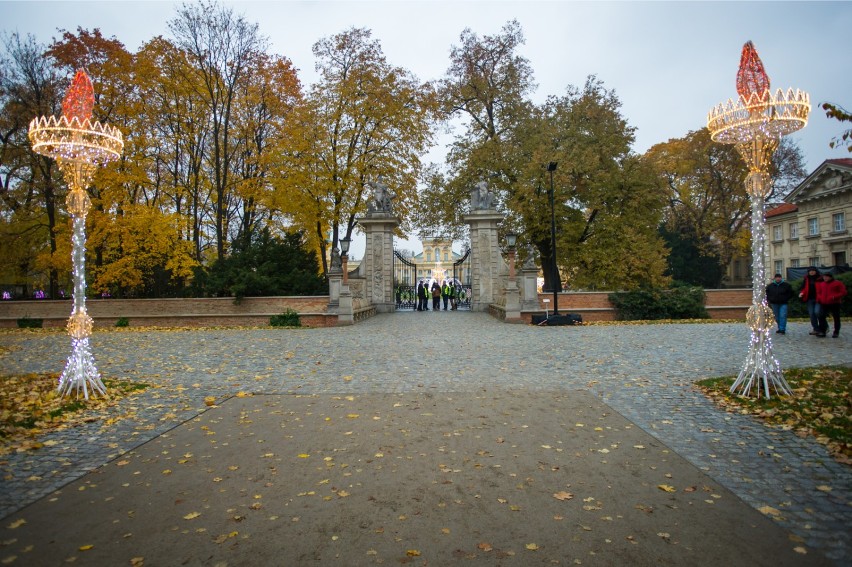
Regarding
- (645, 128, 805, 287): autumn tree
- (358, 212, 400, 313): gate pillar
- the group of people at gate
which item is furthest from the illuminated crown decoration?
(645, 128, 805, 287): autumn tree

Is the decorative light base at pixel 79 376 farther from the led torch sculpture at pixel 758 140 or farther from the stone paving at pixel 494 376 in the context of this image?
the led torch sculpture at pixel 758 140

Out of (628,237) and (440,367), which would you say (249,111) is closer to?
(628,237)

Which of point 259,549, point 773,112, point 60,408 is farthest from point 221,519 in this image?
point 773,112

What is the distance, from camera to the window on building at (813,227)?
39.0 meters

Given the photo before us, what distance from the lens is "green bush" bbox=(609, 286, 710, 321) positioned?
21656 millimetres

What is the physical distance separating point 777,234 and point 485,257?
32.6 m

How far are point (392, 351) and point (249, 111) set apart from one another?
21.1 metres

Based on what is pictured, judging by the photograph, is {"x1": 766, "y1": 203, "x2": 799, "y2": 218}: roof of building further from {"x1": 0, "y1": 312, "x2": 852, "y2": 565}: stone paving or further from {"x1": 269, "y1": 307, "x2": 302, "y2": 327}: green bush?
{"x1": 269, "y1": 307, "x2": 302, "y2": 327}: green bush

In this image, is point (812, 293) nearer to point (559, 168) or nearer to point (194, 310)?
point (559, 168)

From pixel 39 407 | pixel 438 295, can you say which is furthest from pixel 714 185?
pixel 39 407

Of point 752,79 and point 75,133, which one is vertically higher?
point 752,79

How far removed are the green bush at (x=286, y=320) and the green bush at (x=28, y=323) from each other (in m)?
11.0

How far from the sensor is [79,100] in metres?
7.91

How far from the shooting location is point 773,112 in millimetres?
7035
